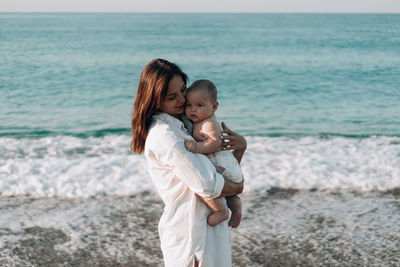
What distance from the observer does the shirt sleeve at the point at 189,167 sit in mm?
2209

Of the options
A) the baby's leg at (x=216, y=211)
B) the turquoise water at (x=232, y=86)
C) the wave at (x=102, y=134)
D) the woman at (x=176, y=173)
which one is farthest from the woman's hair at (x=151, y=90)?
the turquoise water at (x=232, y=86)

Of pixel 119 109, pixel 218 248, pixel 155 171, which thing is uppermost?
pixel 155 171

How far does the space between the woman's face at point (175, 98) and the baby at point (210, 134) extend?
54mm

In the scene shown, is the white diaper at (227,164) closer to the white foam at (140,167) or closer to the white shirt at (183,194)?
the white shirt at (183,194)

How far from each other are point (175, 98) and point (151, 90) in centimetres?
16

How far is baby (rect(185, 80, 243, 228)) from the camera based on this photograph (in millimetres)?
2373

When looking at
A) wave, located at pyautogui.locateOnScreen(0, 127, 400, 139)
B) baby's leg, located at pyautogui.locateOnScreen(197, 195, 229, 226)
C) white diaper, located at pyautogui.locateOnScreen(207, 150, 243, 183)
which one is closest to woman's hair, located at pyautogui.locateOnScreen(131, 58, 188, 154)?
white diaper, located at pyautogui.locateOnScreen(207, 150, 243, 183)

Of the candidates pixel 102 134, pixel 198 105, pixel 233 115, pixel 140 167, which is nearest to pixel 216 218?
pixel 198 105

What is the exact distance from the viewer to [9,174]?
21.7 feet

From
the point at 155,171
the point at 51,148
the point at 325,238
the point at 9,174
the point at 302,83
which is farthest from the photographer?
the point at 302,83

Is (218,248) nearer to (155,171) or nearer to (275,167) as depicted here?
(155,171)

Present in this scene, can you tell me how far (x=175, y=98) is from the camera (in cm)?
241

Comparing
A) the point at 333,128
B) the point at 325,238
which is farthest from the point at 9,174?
the point at 333,128

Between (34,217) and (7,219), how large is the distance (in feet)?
0.93
